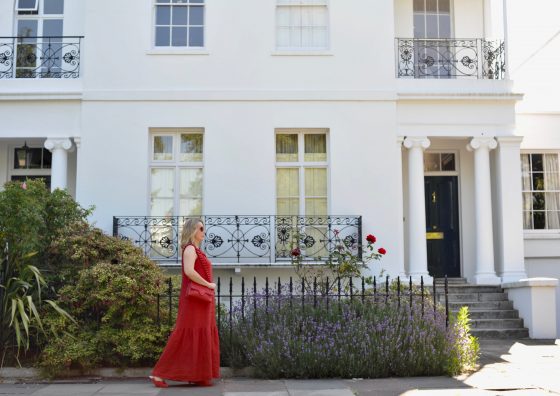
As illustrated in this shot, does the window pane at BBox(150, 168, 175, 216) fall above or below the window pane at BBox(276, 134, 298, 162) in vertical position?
below

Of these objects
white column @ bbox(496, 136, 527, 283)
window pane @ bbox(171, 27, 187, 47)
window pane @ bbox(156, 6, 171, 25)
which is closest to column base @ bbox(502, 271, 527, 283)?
white column @ bbox(496, 136, 527, 283)

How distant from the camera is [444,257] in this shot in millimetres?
15195

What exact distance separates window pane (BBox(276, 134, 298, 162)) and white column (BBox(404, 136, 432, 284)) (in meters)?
2.30

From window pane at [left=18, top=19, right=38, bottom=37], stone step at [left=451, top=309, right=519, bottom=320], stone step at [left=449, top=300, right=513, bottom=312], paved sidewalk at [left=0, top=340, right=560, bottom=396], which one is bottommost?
paved sidewalk at [left=0, top=340, right=560, bottom=396]

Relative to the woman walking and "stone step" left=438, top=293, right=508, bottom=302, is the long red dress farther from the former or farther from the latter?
"stone step" left=438, top=293, right=508, bottom=302

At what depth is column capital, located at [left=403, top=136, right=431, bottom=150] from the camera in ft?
46.0

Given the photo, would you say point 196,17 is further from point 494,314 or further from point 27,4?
point 494,314

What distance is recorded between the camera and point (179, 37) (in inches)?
565

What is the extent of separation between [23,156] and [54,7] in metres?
3.43

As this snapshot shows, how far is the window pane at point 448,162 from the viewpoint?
50.9ft

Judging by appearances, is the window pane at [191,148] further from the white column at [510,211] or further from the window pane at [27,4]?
the white column at [510,211]

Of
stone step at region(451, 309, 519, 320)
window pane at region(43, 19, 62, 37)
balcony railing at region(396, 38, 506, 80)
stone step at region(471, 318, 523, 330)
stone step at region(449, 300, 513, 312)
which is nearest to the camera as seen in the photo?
stone step at region(471, 318, 523, 330)

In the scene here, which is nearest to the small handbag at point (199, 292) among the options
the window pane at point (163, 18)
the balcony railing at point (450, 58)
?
the window pane at point (163, 18)

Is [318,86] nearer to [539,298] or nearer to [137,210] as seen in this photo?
[137,210]
